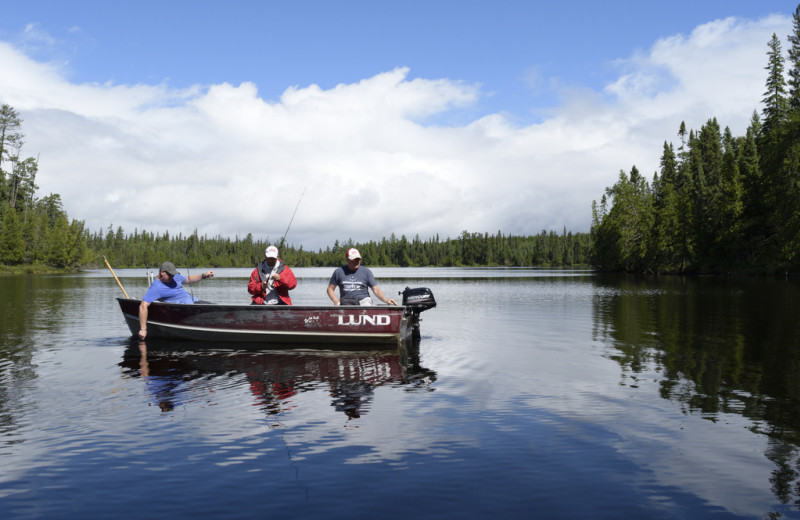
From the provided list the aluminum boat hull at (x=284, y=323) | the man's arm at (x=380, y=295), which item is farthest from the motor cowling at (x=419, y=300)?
the man's arm at (x=380, y=295)

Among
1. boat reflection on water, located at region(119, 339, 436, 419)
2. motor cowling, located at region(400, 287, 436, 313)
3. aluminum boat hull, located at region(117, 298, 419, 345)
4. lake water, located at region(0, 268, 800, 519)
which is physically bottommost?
boat reflection on water, located at region(119, 339, 436, 419)

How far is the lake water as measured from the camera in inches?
211

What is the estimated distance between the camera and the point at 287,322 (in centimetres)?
1522

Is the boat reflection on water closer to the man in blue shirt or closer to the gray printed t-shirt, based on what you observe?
the man in blue shirt

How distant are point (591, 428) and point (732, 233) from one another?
71480mm

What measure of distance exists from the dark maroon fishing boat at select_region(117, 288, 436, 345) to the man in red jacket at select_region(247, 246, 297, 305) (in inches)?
28.4

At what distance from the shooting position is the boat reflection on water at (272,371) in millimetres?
9781

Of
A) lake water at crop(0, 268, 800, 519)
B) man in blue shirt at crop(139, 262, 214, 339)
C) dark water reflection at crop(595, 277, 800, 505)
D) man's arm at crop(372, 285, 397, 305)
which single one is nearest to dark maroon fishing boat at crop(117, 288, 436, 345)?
man in blue shirt at crop(139, 262, 214, 339)

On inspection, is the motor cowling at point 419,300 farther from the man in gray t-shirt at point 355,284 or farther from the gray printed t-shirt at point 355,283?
the gray printed t-shirt at point 355,283

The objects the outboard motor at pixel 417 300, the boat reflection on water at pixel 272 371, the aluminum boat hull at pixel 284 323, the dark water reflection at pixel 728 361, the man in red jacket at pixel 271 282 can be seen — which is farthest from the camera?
the outboard motor at pixel 417 300

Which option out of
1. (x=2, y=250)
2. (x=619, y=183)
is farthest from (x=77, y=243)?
(x=619, y=183)

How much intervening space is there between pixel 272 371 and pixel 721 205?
7545 cm

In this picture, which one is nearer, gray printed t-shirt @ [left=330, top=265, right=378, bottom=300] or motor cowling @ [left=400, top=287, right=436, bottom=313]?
gray printed t-shirt @ [left=330, top=265, right=378, bottom=300]

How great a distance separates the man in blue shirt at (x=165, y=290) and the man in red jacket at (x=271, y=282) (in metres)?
1.34
